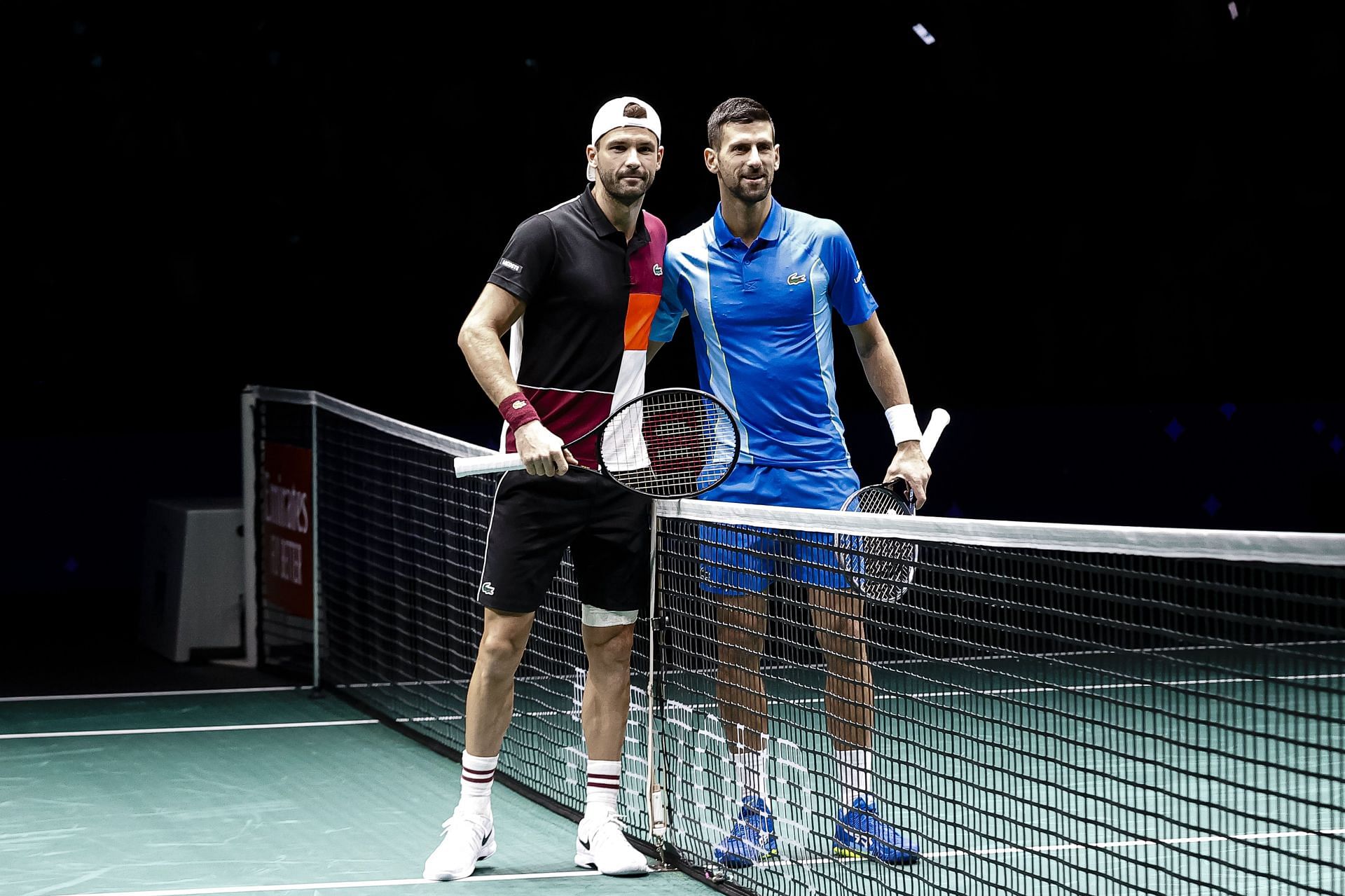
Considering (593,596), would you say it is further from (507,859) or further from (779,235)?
(779,235)

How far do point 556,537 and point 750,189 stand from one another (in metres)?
0.93

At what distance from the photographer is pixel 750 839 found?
405 centimetres

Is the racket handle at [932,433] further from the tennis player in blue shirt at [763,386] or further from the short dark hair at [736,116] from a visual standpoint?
the short dark hair at [736,116]

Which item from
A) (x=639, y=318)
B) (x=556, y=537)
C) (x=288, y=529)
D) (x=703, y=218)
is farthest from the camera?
(x=703, y=218)

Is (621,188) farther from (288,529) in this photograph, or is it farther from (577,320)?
(288,529)

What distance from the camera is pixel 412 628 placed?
8.02 meters

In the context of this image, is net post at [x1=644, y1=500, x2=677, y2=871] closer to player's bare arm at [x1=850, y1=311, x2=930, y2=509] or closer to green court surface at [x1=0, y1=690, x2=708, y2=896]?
green court surface at [x1=0, y1=690, x2=708, y2=896]

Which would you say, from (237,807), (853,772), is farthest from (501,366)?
(237,807)

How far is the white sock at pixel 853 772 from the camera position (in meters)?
3.78

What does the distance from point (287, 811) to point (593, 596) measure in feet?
4.34

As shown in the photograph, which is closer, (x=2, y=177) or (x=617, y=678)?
(x=617, y=678)

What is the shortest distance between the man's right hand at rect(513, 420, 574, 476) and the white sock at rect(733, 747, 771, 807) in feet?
2.84

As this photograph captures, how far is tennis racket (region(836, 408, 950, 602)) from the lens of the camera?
3703 millimetres

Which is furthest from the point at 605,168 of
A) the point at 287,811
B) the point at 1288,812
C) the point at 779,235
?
the point at 1288,812
